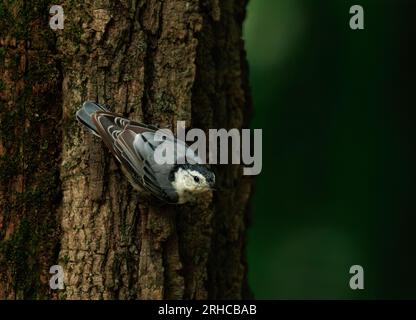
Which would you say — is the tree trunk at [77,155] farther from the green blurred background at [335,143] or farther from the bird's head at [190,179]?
the green blurred background at [335,143]

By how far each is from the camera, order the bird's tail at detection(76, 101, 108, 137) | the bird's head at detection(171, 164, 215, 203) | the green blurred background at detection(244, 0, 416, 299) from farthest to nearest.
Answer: the green blurred background at detection(244, 0, 416, 299) → the bird's head at detection(171, 164, 215, 203) → the bird's tail at detection(76, 101, 108, 137)

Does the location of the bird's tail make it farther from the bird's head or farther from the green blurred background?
the green blurred background

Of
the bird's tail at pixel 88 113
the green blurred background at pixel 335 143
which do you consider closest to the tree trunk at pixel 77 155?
the bird's tail at pixel 88 113

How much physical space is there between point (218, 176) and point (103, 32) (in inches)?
38.7

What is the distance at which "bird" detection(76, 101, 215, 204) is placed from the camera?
9.93ft

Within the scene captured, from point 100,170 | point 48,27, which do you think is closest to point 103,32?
point 48,27

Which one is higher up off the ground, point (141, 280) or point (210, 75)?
point (210, 75)

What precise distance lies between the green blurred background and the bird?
2033 mm

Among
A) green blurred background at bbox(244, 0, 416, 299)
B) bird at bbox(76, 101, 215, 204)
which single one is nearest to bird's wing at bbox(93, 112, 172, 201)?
bird at bbox(76, 101, 215, 204)

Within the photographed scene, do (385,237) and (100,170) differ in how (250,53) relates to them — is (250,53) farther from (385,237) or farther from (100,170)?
(100,170)

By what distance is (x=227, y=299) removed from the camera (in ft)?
12.0

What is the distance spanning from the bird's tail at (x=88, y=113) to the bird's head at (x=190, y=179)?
1.34 feet

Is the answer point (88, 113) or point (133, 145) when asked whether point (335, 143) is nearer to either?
point (133, 145)

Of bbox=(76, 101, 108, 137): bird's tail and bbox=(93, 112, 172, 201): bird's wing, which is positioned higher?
bbox=(76, 101, 108, 137): bird's tail
